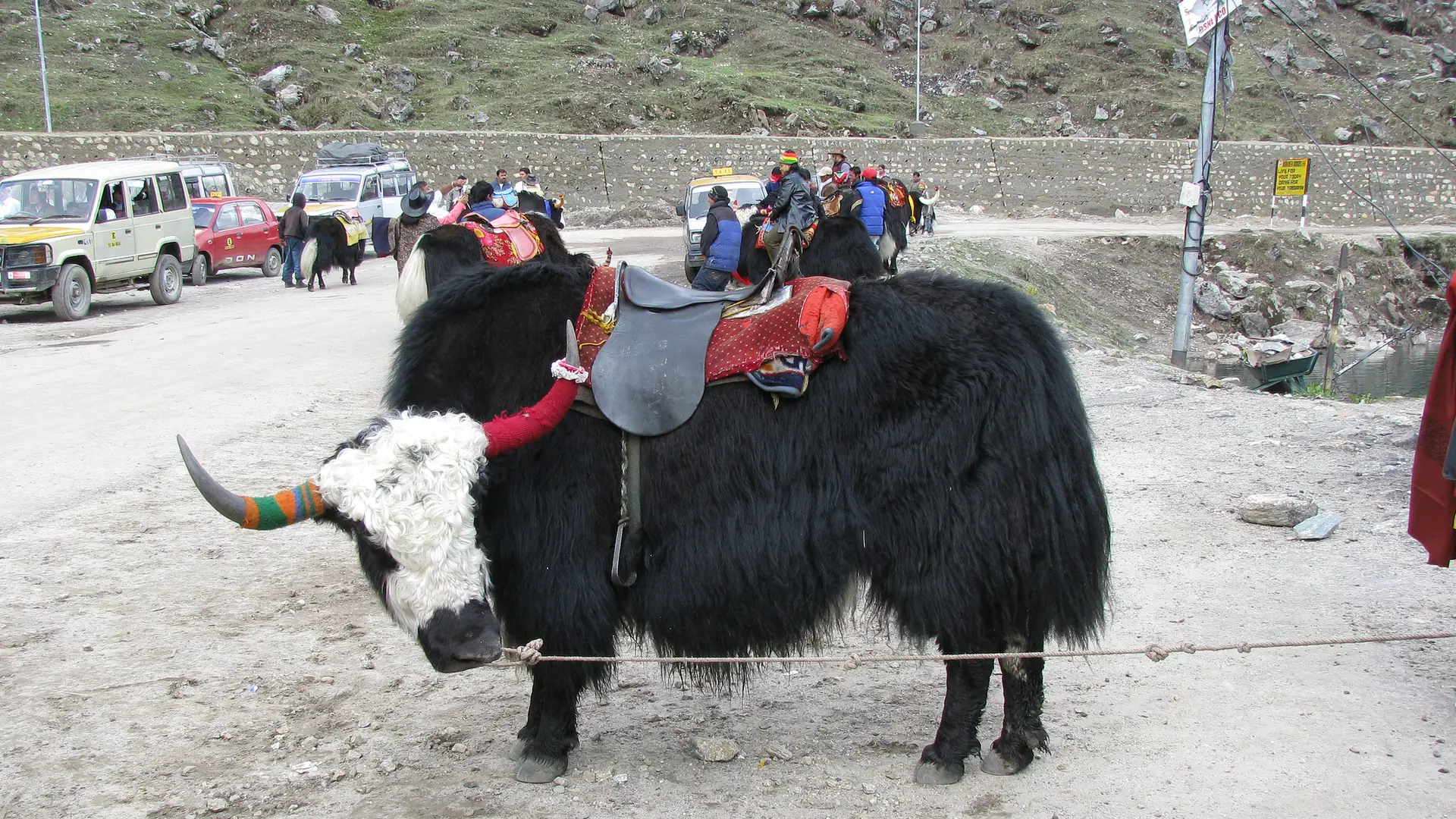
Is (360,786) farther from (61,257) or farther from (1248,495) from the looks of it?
(61,257)

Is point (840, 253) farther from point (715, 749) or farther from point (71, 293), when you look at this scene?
point (71, 293)

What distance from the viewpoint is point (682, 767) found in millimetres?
3281

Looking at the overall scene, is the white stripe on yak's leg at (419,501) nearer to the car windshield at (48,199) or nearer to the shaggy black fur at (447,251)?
the shaggy black fur at (447,251)

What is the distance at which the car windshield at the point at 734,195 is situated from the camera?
58.2 feet

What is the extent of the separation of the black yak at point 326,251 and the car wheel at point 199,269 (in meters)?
1.50

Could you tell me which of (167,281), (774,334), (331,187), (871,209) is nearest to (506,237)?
(774,334)

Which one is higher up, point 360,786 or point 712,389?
point 712,389

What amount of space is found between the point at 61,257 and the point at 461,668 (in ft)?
43.0

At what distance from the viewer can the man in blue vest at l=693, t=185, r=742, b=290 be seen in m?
10.5

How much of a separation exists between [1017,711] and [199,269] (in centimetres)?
1709

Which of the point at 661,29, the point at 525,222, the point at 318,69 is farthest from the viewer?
the point at 661,29

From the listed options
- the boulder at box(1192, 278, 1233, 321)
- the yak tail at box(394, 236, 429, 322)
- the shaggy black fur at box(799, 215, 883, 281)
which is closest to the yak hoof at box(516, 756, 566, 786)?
the yak tail at box(394, 236, 429, 322)

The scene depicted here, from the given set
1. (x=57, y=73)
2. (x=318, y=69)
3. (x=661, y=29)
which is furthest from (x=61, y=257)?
(x=661, y=29)

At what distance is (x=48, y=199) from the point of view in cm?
1402
